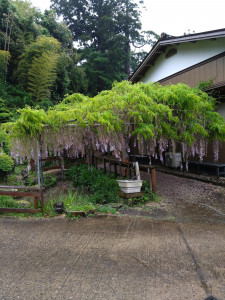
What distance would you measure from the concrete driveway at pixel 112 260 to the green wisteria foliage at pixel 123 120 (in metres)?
2.10

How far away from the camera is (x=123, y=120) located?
5977 millimetres

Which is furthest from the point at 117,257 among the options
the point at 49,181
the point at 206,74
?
the point at 206,74

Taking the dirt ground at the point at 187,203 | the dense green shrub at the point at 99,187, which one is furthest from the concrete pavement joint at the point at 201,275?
the dense green shrub at the point at 99,187

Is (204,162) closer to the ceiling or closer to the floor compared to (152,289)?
closer to the ceiling

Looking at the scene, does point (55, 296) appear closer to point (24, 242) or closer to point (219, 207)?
point (24, 242)

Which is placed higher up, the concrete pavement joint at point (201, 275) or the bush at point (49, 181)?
the bush at point (49, 181)

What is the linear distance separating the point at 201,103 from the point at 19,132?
192 inches

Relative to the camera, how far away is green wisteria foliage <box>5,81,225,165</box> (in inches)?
212

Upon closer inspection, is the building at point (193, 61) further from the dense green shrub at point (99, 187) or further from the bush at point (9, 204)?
the bush at point (9, 204)

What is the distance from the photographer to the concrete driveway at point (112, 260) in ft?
8.38

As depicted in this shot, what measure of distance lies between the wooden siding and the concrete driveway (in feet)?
17.4

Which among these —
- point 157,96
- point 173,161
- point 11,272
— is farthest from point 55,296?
point 173,161

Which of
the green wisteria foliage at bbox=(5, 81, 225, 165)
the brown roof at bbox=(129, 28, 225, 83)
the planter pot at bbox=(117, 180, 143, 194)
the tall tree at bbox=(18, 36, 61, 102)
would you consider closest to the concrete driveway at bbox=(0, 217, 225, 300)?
the planter pot at bbox=(117, 180, 143, 194)

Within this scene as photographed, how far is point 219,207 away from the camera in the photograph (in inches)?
231
